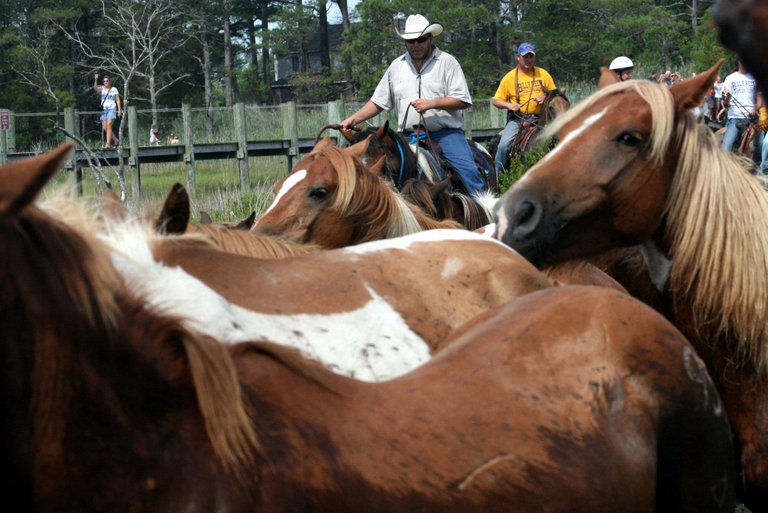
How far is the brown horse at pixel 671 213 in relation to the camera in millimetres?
3389

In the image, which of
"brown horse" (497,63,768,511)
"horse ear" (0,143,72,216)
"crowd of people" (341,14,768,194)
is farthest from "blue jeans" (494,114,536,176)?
"horse ear" (0,143,72,216)

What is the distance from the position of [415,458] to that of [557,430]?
0.40m

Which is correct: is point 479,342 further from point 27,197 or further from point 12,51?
point 12,51

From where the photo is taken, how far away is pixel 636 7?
124 feet

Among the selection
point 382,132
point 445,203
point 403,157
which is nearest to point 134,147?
point 403,157

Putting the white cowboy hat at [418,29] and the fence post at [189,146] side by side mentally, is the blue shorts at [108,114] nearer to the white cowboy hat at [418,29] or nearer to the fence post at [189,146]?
the fence post at [189,146]

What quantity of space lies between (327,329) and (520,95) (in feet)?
32.7

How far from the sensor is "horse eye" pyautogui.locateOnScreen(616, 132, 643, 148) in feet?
11.7

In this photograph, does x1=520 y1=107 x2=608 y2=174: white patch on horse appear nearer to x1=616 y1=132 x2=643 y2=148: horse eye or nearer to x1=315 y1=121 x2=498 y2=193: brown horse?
x1=616 y1=132 x2=643 y2=148: horse eye

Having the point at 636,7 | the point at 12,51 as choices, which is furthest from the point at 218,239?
the point at 636,7

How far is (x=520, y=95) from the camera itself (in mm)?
12664

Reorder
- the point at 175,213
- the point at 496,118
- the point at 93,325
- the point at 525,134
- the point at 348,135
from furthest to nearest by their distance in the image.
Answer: the point at 496,118, the point at 525,134, the point at 348,135, the point at 175,213, the point at 93,325

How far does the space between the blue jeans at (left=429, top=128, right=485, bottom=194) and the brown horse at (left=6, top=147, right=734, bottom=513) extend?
566 cm

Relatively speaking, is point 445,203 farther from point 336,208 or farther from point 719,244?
point 719,244
